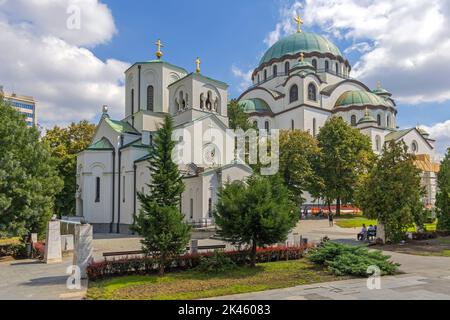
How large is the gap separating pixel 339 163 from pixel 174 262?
31594mm

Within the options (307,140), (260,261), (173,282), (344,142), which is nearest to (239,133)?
(307,140)

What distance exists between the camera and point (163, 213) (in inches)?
522

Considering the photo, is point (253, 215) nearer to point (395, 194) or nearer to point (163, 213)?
point (163, 213)

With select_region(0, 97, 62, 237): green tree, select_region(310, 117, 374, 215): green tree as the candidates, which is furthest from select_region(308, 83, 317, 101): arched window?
select_region(0, 97, 62, 237): green tree

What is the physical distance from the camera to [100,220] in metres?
34.4

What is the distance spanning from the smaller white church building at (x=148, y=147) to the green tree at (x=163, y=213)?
15071 millimetres

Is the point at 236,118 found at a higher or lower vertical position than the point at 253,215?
higher

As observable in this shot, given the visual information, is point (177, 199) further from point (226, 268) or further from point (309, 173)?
point (309, 173)

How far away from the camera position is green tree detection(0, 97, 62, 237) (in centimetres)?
1955

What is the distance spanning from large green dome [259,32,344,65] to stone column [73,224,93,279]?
180 feet

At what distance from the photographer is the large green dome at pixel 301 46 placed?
61.4 meters

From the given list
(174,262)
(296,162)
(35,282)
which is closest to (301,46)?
(296,162)

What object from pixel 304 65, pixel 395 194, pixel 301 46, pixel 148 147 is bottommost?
pixel 395 194

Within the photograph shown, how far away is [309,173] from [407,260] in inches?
925
